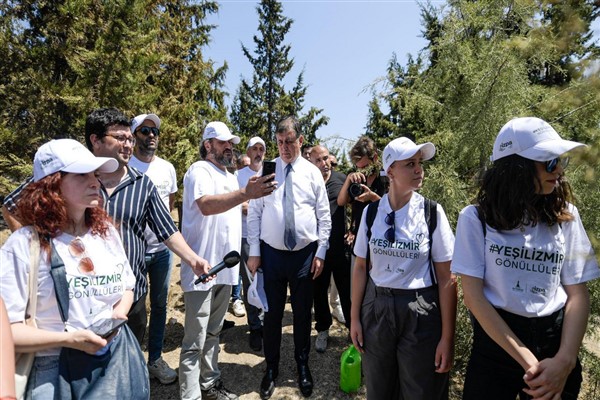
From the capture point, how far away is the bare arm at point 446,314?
224 cm

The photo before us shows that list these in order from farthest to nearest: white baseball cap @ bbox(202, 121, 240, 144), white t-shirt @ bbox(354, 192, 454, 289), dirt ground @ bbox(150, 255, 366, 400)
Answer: dirt ground @ bbox(150, 255, 366, 400)
white baseball cap @ bbox(202, 121, 240, 144)
white t-shirt @ bbox(354, 192, 454, 289)

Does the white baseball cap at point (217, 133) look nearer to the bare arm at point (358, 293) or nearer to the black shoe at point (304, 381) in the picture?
the bare arm at point (358, 293)

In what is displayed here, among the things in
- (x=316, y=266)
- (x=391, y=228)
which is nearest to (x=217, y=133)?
(x=316, y=266)

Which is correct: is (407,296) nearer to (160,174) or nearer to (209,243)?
(209,243)

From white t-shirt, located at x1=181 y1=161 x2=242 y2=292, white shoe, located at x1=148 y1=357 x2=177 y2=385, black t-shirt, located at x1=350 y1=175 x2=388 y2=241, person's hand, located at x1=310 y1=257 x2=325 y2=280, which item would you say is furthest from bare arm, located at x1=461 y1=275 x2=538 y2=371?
white shoe, located at x1=148 y1=357 x2=177 y2=385

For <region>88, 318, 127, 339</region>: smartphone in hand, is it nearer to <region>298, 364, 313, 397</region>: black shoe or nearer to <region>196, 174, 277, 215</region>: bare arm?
<region>196, 174, 277, 215</region>: bare arm

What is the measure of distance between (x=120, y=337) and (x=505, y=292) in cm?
196

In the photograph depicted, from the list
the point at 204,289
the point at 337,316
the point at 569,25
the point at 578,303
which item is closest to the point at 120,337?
the point at 204,289

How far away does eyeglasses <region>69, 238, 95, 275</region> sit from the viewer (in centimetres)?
174

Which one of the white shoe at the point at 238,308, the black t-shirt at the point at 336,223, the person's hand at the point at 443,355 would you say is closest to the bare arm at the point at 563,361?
the person's hand at the point at 443,355

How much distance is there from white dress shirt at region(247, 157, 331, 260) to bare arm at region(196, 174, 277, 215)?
526 mm

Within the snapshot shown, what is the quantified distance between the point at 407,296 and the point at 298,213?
1.50 meters

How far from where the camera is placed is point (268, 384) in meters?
3.58

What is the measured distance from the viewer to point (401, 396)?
248 centimetres
